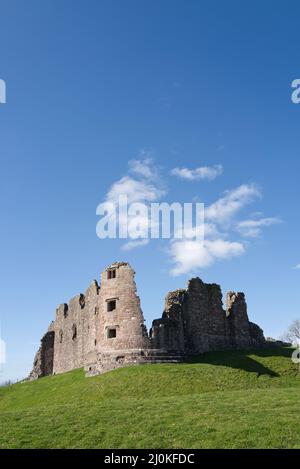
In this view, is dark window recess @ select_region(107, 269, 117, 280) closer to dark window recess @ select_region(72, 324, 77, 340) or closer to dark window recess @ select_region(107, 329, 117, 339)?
dark window recess @ select_region(107, 329, 117, 339)

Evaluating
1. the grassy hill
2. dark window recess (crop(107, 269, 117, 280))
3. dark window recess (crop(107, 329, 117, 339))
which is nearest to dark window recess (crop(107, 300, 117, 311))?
dark window recess (crop(107, 329, 117, 339))

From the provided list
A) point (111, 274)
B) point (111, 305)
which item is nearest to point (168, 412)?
point (111, 305)

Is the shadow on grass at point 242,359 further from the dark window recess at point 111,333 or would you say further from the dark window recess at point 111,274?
the dark window recess at point 111,274

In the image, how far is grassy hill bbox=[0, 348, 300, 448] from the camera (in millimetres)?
20000

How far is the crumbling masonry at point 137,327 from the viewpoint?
4288 centimetres

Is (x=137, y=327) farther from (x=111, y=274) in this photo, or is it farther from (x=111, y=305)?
(x=111, y=274)

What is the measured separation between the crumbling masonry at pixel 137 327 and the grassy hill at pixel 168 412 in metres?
3.08

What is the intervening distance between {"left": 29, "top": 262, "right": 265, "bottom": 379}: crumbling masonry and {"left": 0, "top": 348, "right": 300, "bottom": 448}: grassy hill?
308 centimetres

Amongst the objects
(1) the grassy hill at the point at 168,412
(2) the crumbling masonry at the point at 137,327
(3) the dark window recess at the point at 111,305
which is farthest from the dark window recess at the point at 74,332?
(1) the grassy hill at the point at 168,412
